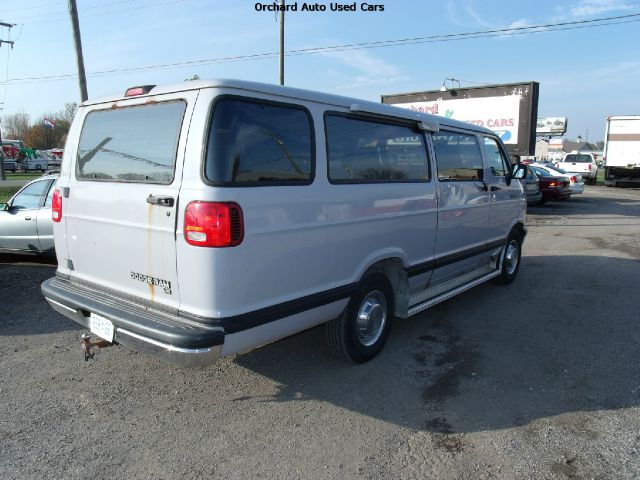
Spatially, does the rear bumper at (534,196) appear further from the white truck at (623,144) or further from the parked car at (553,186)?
the white truck at (623,144)

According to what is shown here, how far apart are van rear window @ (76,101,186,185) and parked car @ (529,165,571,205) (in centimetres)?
1742

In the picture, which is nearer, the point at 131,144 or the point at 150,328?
the point at 150,328

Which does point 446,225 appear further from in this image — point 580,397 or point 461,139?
point 580,397

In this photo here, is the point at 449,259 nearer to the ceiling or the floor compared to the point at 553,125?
nearer to the floor

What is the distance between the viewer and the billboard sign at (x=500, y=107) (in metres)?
15.2

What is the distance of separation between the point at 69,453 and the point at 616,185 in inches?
1301

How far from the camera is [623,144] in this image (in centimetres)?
2603

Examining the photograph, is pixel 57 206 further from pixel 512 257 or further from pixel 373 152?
pixel 512 257

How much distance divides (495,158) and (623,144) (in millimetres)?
25089

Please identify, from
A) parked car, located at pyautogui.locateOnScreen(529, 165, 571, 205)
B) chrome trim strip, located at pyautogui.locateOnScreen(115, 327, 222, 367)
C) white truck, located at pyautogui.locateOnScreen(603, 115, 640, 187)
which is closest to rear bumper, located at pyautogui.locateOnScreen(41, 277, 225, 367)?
chrome trim strip, located at pyautogui.locateOnScreen(115, 327, 222, 367)

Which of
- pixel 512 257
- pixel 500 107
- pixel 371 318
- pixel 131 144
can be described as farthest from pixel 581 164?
pixel 131 144

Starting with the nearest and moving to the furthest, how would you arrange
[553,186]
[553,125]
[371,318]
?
1. [371,318]
2. [553,186]
3. [553,125]

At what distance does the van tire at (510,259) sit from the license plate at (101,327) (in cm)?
505

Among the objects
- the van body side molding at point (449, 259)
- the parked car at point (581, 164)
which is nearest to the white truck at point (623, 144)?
the parked car at point (581, 164)
